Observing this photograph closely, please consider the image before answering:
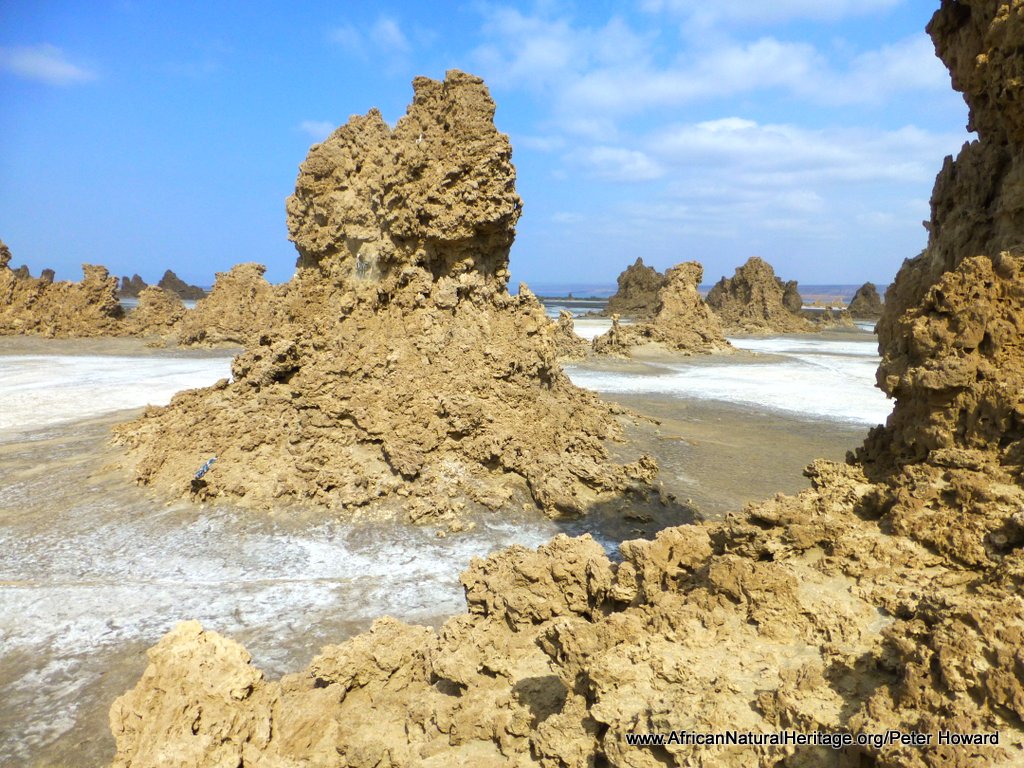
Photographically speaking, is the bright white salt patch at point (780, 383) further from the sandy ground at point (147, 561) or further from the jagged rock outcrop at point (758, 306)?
the jagged rock outcrop at point (758, 306)

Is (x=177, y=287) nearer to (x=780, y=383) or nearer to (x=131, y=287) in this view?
(x=131, y=287)

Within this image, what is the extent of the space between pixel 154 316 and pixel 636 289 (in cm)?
2989

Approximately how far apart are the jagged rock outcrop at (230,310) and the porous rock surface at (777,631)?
2334cm

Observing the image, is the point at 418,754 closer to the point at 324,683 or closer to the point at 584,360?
the point at 324,683

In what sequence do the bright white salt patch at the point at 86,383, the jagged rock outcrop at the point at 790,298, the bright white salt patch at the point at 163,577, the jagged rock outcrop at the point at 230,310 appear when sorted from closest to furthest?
the bright white salt patch at the point at 163,577
the bright white salt patch at the point at 86,383
the jagged rock outcrop at the point at 230,310
the jagged rock outcrop at the point at 790,298

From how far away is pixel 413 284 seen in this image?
9.03m

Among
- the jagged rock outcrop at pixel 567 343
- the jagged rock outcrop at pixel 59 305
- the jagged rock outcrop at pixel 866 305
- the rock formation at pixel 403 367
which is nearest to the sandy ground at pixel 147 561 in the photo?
the rock formation at pixel 403 367

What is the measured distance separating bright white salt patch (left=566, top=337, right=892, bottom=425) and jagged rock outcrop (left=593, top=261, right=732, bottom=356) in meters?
1.70

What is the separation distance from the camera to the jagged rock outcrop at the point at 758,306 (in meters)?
36.4

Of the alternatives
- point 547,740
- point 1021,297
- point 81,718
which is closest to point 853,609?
point 547,740

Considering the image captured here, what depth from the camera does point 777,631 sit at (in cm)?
271

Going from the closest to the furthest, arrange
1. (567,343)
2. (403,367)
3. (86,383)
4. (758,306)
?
1. (403,367)
2. (86,383)
3. (567,343)
4. (758,306)

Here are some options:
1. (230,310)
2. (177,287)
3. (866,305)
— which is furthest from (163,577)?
(177,287)

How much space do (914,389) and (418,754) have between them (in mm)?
2936
